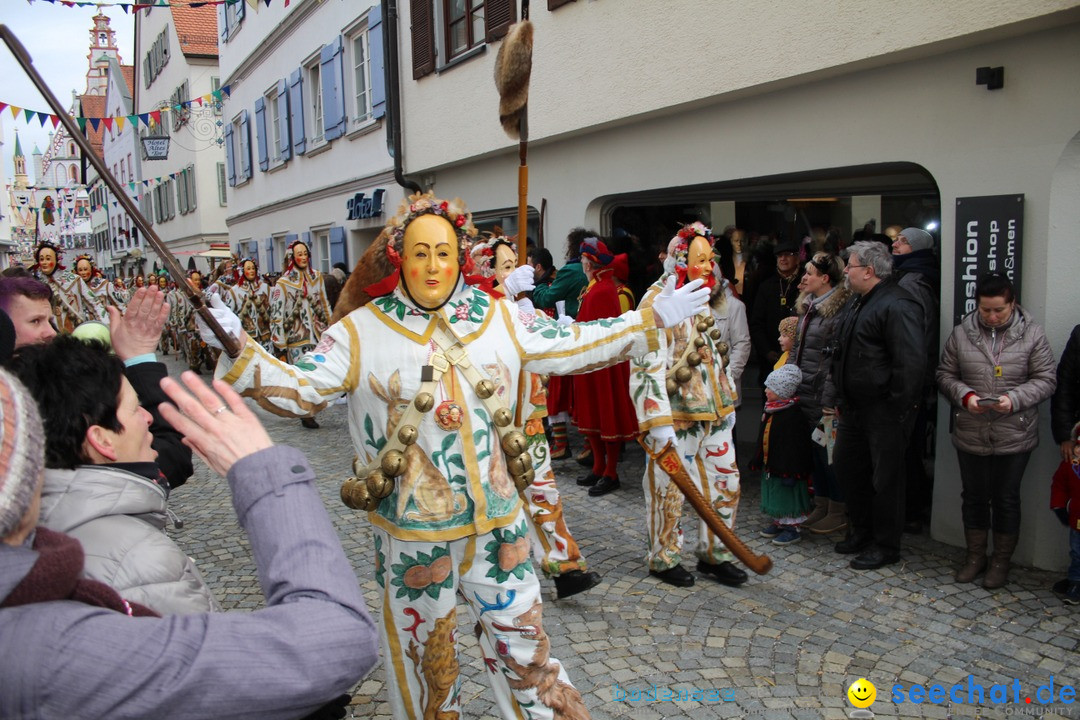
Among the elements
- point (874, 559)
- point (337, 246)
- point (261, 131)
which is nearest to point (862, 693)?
point (874, 559)

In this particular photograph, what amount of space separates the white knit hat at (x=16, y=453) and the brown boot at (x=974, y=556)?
4461 mm

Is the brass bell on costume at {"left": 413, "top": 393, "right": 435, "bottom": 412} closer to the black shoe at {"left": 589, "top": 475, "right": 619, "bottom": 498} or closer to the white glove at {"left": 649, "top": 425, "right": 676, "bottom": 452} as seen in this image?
the white glove at {"left": 649, "top": 425, "right": 676, "bottom": 452}

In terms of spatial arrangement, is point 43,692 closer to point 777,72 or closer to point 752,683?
point 752,683

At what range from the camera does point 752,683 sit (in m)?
3.30

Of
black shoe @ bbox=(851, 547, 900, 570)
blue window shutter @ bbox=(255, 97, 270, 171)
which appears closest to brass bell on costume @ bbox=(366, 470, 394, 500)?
black shoe @ bbox=(851, 547, 900, 570)

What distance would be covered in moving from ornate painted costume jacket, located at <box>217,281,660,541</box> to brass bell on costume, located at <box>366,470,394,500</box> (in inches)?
2.1

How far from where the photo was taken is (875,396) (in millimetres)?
4414

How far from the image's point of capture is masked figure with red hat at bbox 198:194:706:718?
255 centimetres

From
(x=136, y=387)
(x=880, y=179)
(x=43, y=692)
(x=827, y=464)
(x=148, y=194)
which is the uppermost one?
(x=148, y=194)

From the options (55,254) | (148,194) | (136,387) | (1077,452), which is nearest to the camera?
(136,387)

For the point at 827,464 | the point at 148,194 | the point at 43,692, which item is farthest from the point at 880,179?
the point at 148,194

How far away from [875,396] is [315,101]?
13.3 meters

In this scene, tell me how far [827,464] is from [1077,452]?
4.62ft

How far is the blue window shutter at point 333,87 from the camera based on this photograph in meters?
13.2
